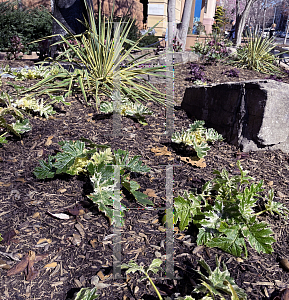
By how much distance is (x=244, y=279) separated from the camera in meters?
1.44

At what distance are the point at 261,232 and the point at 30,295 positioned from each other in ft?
4.01

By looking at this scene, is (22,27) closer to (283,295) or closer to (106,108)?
(106,108)

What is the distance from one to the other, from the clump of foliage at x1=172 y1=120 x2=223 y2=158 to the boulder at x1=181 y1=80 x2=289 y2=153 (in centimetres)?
20

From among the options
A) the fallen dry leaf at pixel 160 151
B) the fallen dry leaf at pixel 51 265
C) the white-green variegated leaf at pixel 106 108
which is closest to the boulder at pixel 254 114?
the fallen dry leaf at pixel 160 151

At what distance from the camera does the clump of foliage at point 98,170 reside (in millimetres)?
1719

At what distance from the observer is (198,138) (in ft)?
9.09

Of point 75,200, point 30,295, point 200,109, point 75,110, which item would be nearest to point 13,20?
point 75,110

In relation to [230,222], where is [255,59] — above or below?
above

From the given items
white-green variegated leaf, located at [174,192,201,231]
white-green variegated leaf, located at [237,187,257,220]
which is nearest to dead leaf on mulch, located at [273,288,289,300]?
white-green variegated leaf, located at [237,187,257,220]

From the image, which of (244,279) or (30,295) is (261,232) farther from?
(30,295)

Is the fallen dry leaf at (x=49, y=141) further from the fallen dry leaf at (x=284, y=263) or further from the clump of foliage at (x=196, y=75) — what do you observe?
the clump of foliage at (x=196, y=75)

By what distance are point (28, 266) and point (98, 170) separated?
70cm

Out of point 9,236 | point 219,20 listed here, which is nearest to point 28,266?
point 9,236

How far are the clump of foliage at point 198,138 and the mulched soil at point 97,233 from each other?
143 millimetres
